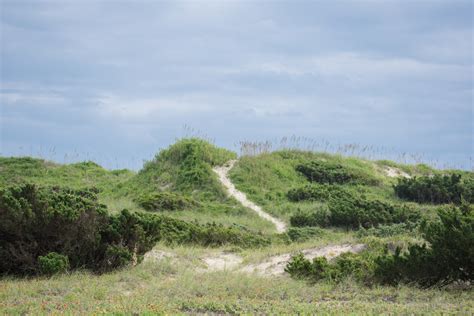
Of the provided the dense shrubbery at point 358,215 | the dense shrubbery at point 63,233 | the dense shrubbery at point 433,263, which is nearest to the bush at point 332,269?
the dense shrubbery at point 433,263

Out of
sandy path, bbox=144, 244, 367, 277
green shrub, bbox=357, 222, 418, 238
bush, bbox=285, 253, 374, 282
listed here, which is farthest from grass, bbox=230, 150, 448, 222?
bush, bbox=285, 253, 374, 282

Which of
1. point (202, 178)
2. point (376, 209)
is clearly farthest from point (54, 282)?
point (202, 178)

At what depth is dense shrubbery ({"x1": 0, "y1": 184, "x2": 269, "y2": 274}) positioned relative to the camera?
10.8 meters

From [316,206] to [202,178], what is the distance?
5360 millimetres

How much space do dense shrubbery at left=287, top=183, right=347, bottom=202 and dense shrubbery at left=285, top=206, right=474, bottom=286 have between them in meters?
13.7

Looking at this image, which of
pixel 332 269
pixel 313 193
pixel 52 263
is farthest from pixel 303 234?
pixel 52 263

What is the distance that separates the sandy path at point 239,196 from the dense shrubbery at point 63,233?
9.04 m

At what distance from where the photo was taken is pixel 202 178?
2530 centimetres

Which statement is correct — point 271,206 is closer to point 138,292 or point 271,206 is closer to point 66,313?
point 138,292

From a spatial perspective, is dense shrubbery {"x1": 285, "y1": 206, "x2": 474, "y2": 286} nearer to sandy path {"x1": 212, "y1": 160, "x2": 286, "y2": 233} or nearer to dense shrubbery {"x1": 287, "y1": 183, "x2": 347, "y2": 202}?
sandy path {"x1": 212, "y1": 160, "x2": 286, "y2": 233}

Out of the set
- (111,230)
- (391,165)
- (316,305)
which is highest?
(391,165)

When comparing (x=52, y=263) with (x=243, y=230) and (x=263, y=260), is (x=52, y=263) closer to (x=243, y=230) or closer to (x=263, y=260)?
(x=263, y=260)

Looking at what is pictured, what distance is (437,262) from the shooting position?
9.73m

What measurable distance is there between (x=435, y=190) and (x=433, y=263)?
15897 mm
